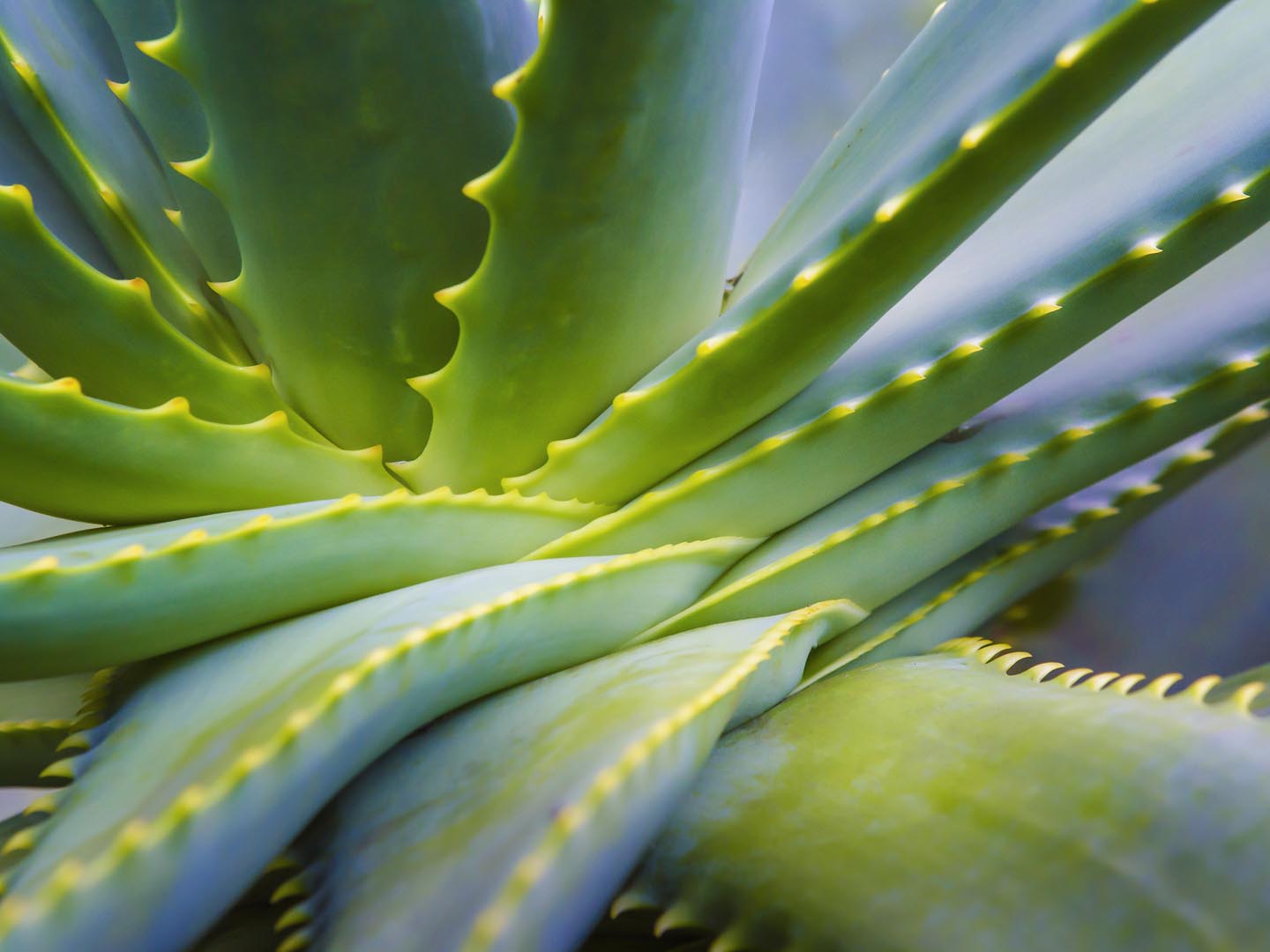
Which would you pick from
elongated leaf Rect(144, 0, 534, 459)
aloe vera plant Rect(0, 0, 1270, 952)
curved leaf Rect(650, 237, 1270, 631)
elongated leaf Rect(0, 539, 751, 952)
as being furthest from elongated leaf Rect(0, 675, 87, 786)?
curved leaf Rect(650, 237, 1270, 631)

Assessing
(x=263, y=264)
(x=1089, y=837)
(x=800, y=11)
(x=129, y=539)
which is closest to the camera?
(x=1089, y=837)

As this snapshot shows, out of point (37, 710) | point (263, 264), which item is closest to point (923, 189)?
point (263, 264)

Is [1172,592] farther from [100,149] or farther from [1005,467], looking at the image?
[100,149]

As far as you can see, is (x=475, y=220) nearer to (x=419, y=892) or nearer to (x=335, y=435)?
(x=335, y=435)

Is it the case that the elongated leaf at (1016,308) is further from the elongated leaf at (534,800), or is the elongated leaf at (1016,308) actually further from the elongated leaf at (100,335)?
the elongated leaf at (100,335)

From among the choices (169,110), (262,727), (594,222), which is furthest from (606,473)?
(169,110)

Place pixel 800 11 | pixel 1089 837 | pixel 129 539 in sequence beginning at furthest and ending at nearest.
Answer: pixel 800 11 → pixel 129 539 → pixel 1089 837

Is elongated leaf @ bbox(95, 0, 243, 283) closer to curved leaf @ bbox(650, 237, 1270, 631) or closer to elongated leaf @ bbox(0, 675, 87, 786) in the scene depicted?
elongated leaf @ bbox(0, 675, 87, 786)

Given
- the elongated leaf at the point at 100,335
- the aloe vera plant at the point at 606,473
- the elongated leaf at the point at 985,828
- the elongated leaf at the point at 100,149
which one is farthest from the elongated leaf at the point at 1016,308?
the elongated leaf at the point at 100,149
